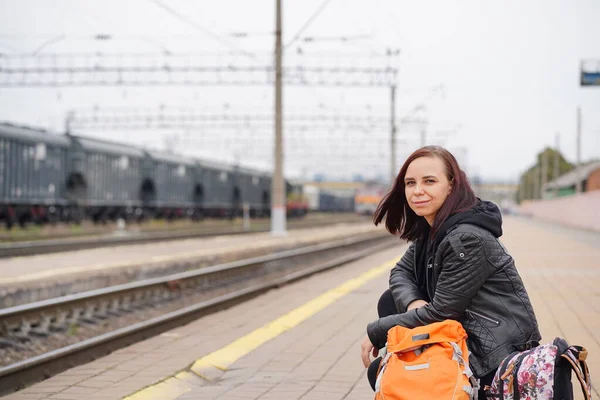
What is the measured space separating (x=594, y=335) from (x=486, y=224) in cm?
489

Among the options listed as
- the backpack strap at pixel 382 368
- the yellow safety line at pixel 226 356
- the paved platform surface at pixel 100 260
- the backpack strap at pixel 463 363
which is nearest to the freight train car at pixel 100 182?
the paved platform surface at pixel 100 260

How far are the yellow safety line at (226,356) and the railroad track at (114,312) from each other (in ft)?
3.95

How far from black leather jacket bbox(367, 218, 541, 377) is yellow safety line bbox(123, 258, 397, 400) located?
2842 millimetres

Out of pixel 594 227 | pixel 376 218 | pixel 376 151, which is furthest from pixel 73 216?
pixel 376 151

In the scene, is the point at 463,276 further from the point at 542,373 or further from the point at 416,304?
the point at 542,373

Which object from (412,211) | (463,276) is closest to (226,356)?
(412,211)

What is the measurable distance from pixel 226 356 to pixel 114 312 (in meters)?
4.07

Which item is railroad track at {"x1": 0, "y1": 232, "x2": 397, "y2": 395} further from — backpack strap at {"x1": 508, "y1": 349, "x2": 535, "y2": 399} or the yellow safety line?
backpack strap at {"x1": 508, "y1": 349, "x2": 535, "y2": 399}

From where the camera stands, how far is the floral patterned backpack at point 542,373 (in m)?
2.86

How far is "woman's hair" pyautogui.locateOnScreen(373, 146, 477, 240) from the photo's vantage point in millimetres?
Result: 3221

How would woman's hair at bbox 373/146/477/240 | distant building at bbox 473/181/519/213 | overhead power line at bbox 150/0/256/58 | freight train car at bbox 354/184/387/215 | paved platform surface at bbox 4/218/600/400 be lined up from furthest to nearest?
distant building at bbox 473/181/519/213 < freight train car at bbox 354/184/387/215 < overhead power line at bbox 150/0/256/58 < paved platform surface at bbox 4/218/600/400 < woman's hair at bbox 373/146/477/240

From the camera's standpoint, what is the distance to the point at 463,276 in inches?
120

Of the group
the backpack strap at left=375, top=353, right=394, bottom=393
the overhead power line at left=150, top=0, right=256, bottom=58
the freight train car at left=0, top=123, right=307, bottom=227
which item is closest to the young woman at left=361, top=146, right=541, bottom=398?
the backpack strap at left=375, top=353, right=394, bottom=393

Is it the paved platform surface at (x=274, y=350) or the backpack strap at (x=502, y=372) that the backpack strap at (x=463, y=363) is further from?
the paved platform surface at (x=274, y=350)
